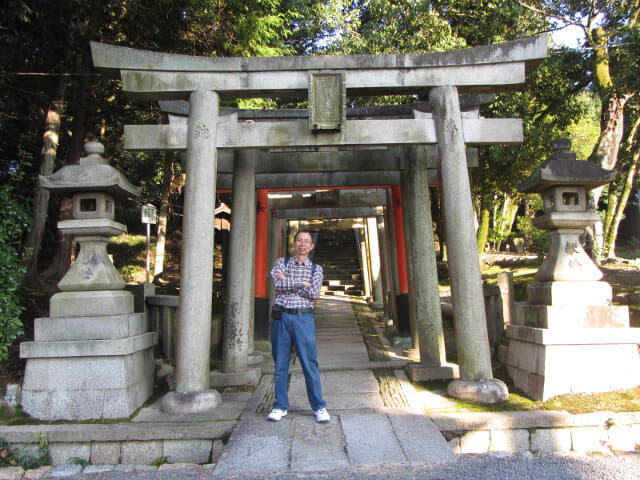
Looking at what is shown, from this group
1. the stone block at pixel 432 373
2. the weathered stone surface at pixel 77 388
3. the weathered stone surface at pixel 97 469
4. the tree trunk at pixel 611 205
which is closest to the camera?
the weathered stone surface at pixel 97 469

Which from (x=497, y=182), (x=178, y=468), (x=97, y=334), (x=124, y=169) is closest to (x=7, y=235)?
(x=97, y=334)

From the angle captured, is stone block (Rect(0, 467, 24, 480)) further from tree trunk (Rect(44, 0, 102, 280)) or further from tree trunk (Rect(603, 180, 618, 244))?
tree trunk (Rect(603, 180, 618, 244))

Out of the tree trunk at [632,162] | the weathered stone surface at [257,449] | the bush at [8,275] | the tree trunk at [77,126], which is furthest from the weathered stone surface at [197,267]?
Result: the tree trunk at [632,162]

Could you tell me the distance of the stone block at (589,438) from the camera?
4328mm

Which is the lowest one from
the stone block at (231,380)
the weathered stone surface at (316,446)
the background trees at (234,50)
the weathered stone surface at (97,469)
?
the weathered stone surface at (97,469)

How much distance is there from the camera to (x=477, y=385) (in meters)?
4.91

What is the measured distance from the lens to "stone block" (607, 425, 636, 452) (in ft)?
14.2

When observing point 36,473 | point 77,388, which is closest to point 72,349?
point 77,388

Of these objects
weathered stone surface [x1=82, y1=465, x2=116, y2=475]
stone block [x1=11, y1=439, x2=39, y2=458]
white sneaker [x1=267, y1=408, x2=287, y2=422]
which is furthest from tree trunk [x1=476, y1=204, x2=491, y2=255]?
stone block [x1=11, y1=439, x2=39, y2=458]

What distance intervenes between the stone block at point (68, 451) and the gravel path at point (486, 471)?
0.30m

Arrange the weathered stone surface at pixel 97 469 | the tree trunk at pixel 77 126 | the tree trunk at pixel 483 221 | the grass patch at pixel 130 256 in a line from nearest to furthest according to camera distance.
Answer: the weathered stone surface at pixel 97 469
the tree trunk at pixel 77 126
the tree trunk at pixel 483 221
the grass patch at pixel 130 256

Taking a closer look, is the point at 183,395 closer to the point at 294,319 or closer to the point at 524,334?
the point at 294,319

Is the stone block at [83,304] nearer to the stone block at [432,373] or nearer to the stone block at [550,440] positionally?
the stone block at [432,373]

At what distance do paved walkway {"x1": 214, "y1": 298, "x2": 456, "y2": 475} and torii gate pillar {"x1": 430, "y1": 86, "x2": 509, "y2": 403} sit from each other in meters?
0.92
